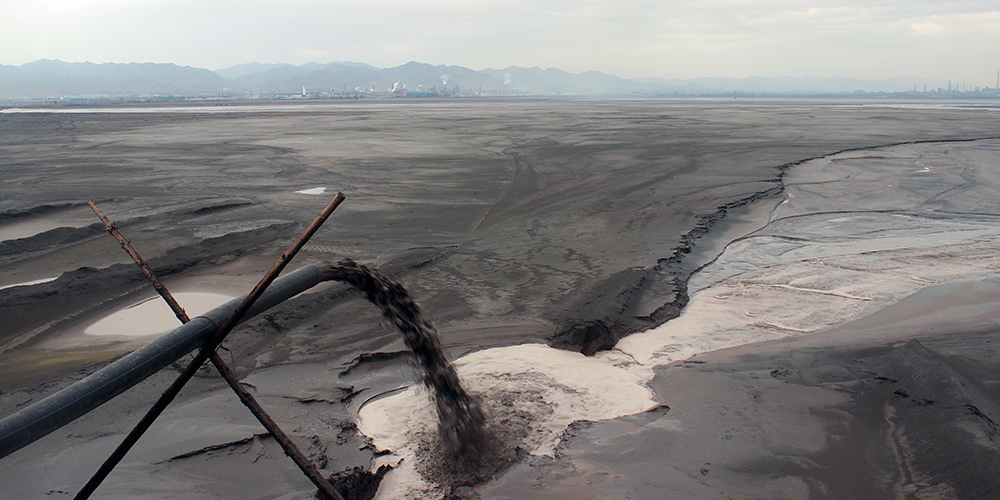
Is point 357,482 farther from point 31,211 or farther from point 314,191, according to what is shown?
point 314,191

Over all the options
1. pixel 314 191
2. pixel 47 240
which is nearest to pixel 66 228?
pixel 47 240

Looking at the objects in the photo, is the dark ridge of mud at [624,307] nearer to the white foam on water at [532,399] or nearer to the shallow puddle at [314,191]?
the white foam on water at [532,399]

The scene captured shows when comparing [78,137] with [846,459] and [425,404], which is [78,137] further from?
[846,459]

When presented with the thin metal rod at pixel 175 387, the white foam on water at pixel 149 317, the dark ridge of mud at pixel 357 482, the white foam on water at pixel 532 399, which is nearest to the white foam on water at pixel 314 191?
the white foam on water at pixel 149 317

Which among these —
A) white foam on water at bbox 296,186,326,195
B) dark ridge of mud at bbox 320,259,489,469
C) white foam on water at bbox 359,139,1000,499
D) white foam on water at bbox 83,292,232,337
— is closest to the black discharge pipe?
dark ridge of mud at bbox 320,259,489,469

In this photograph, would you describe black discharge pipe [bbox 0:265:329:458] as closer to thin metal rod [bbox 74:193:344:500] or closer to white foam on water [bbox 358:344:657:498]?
thin metal rod [bbox 74:193:344:500]
